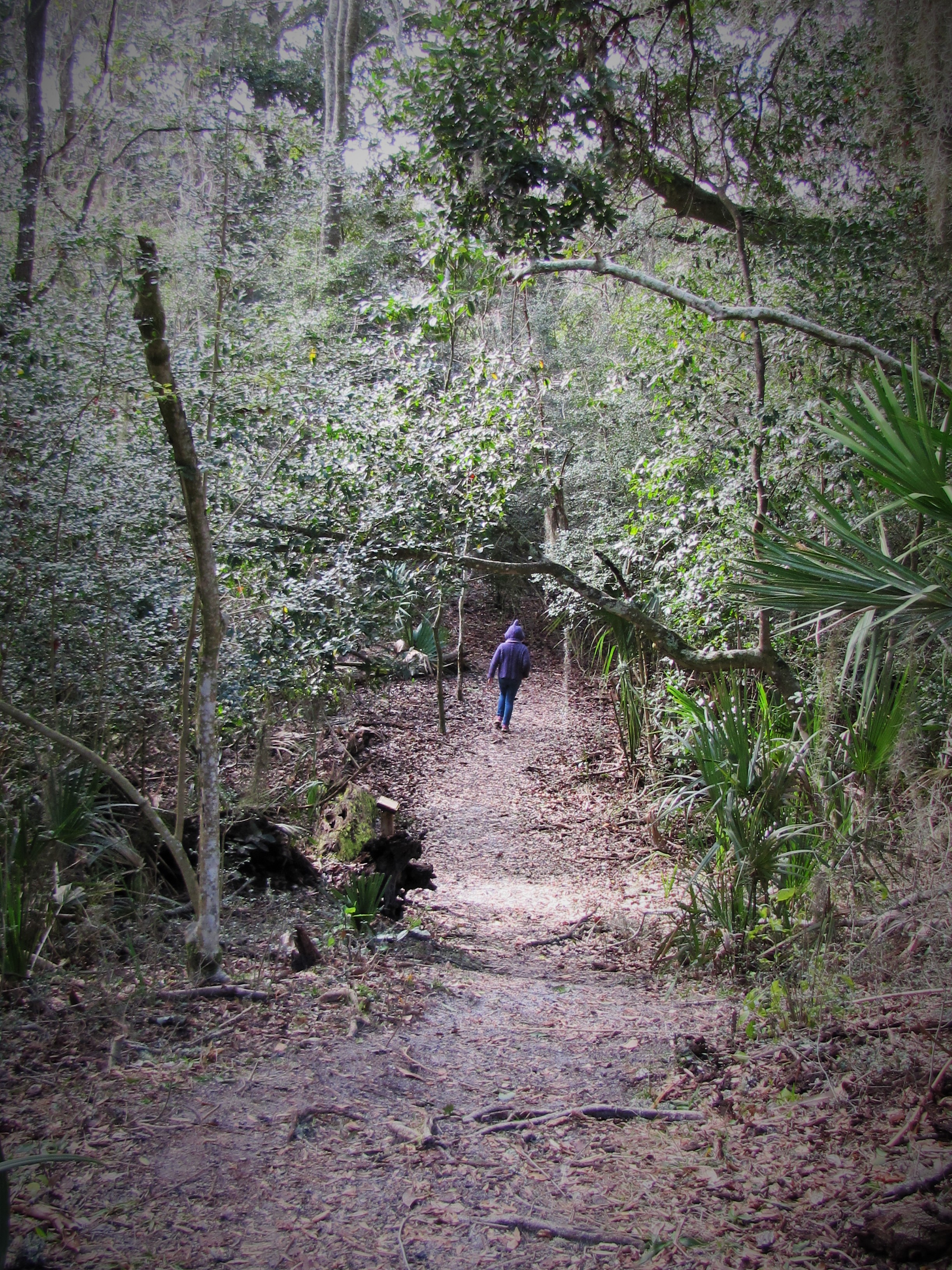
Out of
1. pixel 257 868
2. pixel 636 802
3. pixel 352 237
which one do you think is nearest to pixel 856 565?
pixel 257 868

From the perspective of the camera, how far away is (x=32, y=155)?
4.57m

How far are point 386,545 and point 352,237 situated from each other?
10495 mm

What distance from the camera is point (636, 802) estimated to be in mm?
9578

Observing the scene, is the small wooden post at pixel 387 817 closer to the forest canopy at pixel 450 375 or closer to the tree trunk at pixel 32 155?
the forest canopy at pixel 450 375

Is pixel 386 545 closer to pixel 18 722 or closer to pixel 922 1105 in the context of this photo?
pixel 18 722

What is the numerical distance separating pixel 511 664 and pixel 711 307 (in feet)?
23.9

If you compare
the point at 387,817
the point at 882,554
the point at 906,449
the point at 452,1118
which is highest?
the point at 906,449

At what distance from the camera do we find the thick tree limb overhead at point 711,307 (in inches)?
196

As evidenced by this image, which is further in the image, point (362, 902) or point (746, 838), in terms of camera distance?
point (362, 902)

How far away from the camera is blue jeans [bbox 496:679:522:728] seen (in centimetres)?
1232

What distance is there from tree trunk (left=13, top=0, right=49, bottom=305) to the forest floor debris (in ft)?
12.3

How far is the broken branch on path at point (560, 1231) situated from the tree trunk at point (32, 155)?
4753mm

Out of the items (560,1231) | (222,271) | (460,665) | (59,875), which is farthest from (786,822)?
(460,665)

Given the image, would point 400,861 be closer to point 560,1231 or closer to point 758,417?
point 560,1231
